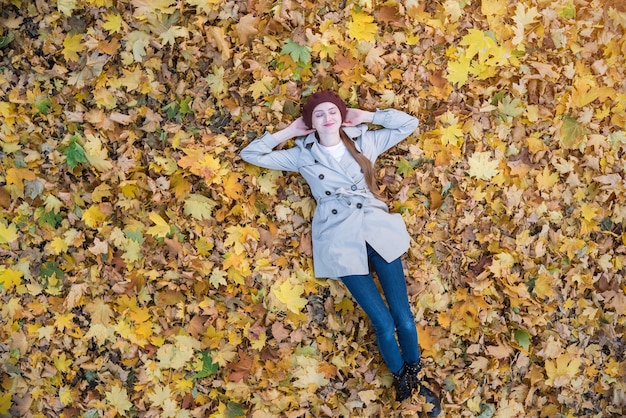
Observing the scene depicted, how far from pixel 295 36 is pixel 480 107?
4.89ft

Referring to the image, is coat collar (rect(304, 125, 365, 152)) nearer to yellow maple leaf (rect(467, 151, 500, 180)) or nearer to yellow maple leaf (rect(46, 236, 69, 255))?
yellow maple leaf (rect(467, 151, 500, 180))

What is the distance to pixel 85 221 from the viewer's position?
12.8 feet

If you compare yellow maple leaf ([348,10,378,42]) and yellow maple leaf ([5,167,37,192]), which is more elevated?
yellow maple leaf ([348,10,378,42])

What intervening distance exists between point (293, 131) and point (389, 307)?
143 cm

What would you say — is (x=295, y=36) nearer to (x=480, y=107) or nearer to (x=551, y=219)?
(x=480, y=107)

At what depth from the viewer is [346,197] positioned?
363cm

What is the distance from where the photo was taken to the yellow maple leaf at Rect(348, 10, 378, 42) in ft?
12.6

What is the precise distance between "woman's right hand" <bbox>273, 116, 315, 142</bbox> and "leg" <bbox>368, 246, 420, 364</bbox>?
0.97m

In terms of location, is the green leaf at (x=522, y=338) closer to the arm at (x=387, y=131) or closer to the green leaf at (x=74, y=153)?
the arm at (x=387, y=131)

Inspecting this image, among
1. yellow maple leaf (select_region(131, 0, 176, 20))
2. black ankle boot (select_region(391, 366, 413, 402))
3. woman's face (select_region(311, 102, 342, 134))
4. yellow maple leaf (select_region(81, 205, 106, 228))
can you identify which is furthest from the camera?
yellow maple leaf (select_region(81, 205, 106, 228))

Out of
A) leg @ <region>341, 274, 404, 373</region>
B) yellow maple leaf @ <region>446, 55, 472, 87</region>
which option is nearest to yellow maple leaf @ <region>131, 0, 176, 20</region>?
yellow maple leaf @ <region>446, 55, 472, 87</region>

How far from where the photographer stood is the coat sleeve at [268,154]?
370cm

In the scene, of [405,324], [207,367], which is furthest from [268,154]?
[207,367]

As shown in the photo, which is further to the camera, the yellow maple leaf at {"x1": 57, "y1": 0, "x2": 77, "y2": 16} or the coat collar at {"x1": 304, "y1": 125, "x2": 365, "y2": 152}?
the yellow maple leaf at {"x1": 57, "y1": 0, "x2": 77, "y2": 16}
